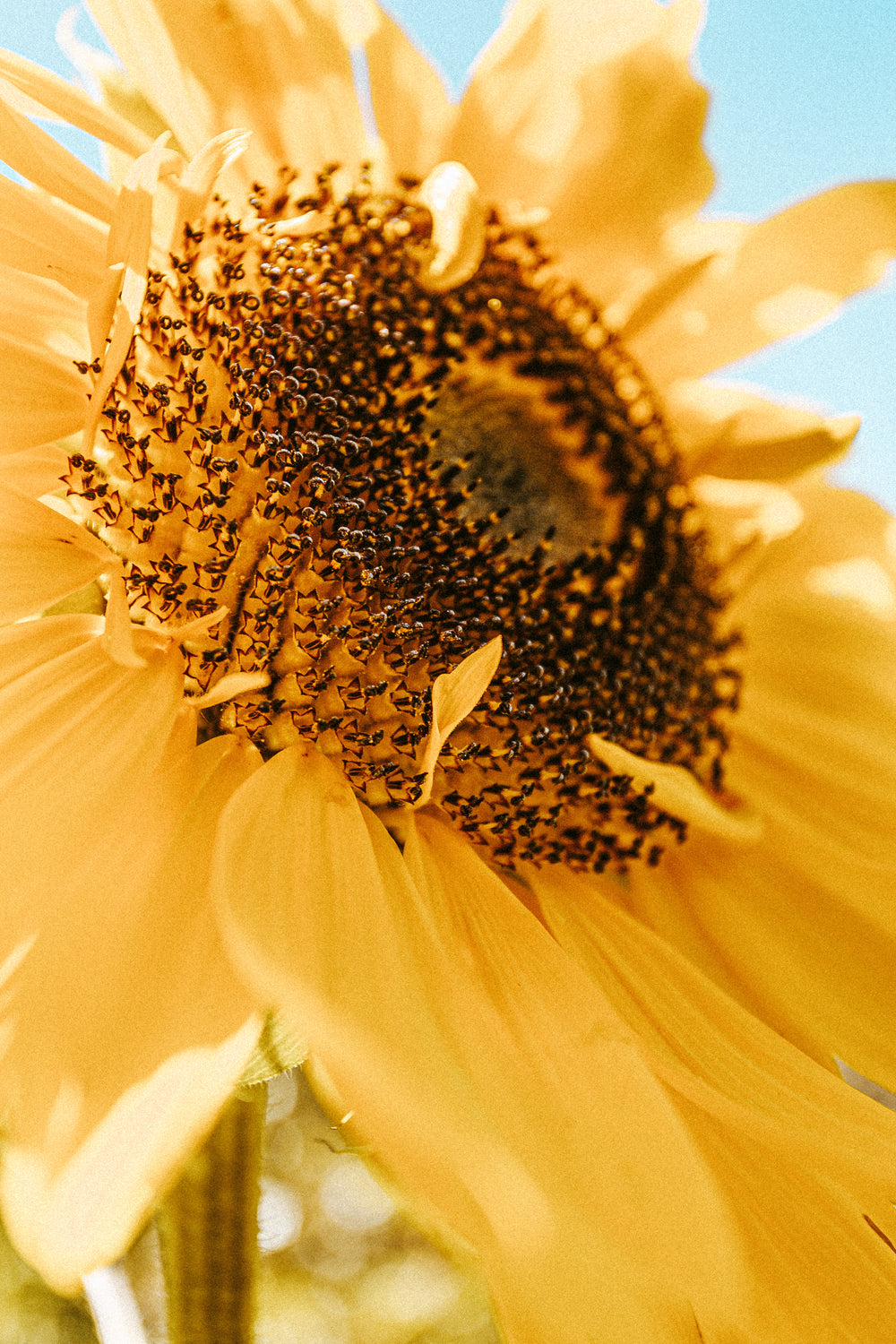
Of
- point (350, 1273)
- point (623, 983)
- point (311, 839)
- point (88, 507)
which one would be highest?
point (88, 507)

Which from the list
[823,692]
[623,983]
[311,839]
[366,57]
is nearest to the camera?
[311,839]

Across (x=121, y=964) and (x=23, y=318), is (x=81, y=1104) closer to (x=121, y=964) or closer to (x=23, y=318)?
(x=121, y=964)

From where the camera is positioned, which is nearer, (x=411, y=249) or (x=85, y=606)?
(x=85, y=606)

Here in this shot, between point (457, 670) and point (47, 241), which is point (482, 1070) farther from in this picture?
point (47, 241)

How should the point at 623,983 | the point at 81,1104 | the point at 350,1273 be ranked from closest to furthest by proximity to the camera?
the point at 81,1104, the point at 623,983, the point at 350,1273

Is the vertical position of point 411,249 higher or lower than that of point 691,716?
higher

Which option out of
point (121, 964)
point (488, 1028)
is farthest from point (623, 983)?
point (121, 964)

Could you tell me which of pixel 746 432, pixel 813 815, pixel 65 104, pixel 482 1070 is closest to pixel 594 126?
pixel 746 432
